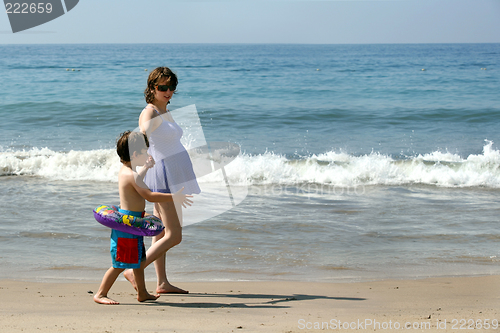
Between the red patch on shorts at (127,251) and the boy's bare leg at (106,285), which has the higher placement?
the red patch on shorts at (127,251)

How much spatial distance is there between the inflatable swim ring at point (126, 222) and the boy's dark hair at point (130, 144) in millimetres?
373

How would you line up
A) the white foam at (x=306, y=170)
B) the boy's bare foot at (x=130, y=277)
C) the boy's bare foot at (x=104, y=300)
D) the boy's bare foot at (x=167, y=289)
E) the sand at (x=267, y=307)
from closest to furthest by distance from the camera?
1. the sand at (x=267, y=307)
2. the boy's bare foot at (x=104, y=300)
3. the boy's bare foot at (x=130, y=277)
4. the boy's bare foot at (x=167, y=289)
5. the white foam at (x=306, y=170)

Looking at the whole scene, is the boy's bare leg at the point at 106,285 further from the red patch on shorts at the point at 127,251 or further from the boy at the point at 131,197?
the red patch on shorts at the point at 127,251

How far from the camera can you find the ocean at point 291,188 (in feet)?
14.9

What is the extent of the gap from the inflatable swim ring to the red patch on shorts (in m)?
0.09

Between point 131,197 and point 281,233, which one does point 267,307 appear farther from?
point 281,233

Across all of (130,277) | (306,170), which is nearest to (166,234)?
(130,277)

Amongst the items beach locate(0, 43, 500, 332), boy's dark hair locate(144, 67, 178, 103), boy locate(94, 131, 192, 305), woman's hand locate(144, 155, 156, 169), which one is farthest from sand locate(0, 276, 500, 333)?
boy's dark hair locate(144, 67, 178, 103)

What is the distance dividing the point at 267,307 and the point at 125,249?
3.57 feet

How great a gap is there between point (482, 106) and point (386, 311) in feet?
60.2

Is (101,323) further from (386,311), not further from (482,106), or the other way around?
(482,106)

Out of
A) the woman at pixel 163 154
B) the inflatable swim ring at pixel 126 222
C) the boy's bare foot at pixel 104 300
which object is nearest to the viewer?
the inflatable swim ring at pixel 126 222

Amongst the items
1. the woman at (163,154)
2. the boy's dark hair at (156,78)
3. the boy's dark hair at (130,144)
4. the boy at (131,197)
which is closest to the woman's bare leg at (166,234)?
the woman at (163,154)

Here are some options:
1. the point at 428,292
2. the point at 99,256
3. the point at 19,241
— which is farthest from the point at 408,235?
the point at 19,241
